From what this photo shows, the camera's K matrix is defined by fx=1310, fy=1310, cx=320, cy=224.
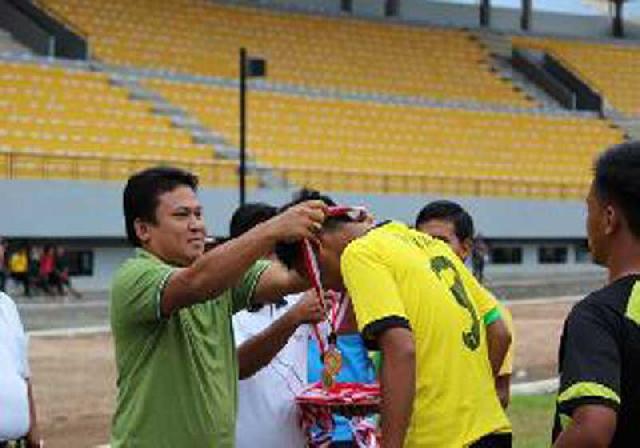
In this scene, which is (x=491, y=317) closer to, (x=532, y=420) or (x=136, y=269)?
(x=136, y=269)

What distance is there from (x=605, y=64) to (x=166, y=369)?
4769cm

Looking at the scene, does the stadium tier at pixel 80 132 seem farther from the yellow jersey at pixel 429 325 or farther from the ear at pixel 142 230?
the yellow jersey at pixel 429 325

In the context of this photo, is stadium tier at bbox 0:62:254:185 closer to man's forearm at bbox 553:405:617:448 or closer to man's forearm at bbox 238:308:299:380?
man's forearm at bbox 238:308:299:380

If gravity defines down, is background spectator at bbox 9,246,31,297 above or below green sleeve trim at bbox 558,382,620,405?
below

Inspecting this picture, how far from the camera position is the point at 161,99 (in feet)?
113

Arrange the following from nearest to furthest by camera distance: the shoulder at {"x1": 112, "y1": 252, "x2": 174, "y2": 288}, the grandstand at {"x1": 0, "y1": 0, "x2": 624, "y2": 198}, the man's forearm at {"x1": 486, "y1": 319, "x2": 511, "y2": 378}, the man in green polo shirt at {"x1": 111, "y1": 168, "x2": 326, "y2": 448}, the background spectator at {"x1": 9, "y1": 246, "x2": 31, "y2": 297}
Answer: the man in green polo shirt at {"x1": 111, "y1": 168, "x2": 326, "y2": 448}, the shoulder at {"x1": 112, "y1": 252, "x2": 174, "y2": 288}, the man's forearm at {"x1": 486, "y1": 319, "x2": 511, "y2": 378}, the background spectator at {"x1": 9, "y1": 246, "x2": 31, "y2": 297}, the grandstand at {"x1": 0, "y1": 0, "x2": 624, "y2": 198}

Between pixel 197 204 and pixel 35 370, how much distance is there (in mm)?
11966

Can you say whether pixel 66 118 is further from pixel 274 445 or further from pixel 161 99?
pixel 274 445

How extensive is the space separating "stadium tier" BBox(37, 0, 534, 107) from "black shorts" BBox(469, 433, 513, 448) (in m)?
32.2

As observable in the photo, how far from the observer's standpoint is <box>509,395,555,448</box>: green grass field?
1013cm

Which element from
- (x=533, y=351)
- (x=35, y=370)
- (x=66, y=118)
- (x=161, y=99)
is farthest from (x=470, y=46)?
(x=35, y=370)

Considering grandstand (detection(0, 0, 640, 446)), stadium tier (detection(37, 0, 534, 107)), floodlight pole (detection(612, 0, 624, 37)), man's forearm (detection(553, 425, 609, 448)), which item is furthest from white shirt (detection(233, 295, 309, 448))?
floodlight pole (detection(612, 0, 624, 37))

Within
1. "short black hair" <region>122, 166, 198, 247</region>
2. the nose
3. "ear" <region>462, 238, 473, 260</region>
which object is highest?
"short black hair" <region>122, 166, 198, 247</region>

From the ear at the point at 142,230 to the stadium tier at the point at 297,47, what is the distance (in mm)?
31872
